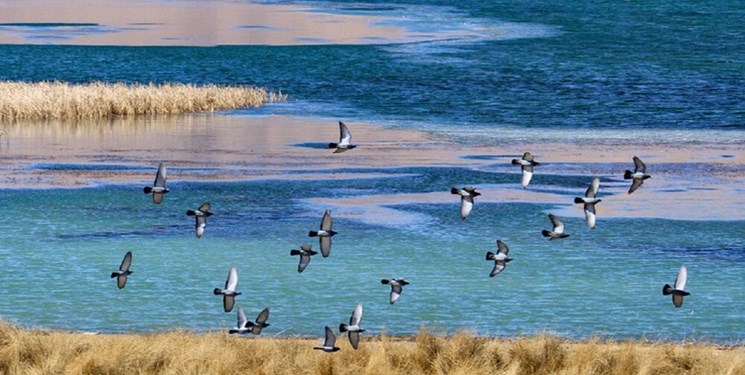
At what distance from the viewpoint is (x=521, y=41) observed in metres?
120

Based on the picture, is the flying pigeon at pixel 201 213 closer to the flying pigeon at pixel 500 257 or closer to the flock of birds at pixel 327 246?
the flock of birds at pixel 327 246

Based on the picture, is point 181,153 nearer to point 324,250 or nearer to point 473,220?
point 473,220

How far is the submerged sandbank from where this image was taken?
42.7 m

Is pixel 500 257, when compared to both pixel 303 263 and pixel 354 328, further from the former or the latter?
pixel 354 328

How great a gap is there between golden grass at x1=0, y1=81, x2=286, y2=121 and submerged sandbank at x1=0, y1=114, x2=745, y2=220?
167cm

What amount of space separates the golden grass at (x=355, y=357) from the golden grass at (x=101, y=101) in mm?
42827

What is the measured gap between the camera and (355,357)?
2203 centimetres

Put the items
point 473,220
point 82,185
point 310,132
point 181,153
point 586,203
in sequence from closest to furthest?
point 586,203
point 473,220
point 82,185
point 181,153
point 310,132

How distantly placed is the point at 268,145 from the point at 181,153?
367cm

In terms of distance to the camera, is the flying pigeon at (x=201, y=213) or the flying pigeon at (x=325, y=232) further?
the flying pigeon at (x=201, y=213)

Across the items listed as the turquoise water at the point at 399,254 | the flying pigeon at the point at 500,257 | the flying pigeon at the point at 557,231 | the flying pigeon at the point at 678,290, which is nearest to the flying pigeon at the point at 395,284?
the flying pigeon at the point at 500,257

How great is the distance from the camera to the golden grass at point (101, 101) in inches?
2554

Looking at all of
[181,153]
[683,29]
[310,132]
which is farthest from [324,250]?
[683,29]

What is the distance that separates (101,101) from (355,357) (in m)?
46.4
